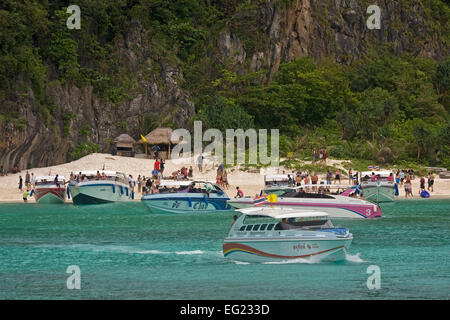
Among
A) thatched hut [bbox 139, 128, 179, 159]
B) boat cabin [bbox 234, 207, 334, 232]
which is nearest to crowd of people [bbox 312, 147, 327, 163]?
thatched hut [bbox 139, 128, 179, 159]

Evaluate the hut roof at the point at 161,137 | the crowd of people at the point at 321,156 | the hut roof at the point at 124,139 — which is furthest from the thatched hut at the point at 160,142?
the crowd of people at the point at 321,156

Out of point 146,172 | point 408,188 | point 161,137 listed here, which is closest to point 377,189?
point 408,188

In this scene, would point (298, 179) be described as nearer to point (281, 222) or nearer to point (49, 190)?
point (49, 190)

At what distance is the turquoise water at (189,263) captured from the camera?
2552cm

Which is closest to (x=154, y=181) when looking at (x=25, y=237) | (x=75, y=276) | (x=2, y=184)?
(x=2, y=184)

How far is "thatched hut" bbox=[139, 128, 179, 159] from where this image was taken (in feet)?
246

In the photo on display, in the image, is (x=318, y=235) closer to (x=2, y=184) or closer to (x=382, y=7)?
(x=2, y=184)

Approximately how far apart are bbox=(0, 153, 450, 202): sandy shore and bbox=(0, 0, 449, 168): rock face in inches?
109

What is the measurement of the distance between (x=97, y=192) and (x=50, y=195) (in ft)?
16.1

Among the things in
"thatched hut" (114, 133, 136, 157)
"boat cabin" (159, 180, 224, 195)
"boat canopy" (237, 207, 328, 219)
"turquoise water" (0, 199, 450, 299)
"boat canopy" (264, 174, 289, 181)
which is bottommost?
"turquoise water" (0, 199, 450, 299)

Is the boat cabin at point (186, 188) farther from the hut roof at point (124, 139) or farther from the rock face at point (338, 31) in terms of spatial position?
the rock face at point (338, 31)

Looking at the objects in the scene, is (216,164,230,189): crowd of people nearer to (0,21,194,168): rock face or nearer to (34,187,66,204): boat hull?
(34,187,66,204): boat hull

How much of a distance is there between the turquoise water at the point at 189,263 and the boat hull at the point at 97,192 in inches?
349

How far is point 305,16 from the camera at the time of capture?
3900 inches
